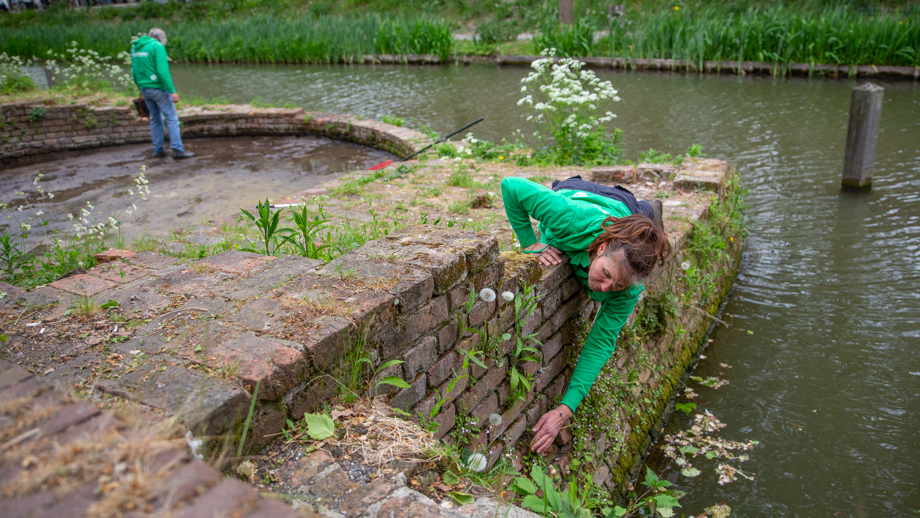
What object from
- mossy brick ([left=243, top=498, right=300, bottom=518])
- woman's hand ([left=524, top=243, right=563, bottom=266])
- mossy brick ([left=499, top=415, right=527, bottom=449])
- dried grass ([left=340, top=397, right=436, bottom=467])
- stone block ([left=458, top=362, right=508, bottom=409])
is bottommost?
mossy brick ([left=499, top=415, right=527, bottom=449])

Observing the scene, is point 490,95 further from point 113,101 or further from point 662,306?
point 662,306

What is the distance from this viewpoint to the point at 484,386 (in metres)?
2.82

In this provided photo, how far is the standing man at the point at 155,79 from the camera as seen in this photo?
763cm

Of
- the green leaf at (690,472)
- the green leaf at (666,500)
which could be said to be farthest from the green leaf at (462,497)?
the green leaf at (690,472)

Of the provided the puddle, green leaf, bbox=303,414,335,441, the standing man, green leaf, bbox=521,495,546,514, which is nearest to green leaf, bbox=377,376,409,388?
green leaf, bbox=303,414,335,441

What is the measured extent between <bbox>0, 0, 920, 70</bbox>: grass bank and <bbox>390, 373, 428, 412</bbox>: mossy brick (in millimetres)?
12153

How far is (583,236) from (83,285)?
7.88ft

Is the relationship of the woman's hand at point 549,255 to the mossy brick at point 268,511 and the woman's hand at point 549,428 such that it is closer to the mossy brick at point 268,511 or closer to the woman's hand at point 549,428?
the woman's hand at point 549,428

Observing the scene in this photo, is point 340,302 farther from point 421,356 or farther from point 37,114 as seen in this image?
point 37,114

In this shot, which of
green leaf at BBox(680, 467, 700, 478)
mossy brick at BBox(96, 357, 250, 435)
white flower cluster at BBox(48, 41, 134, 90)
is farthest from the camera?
white flower cluster at BBox(48, 41, 134, 90)

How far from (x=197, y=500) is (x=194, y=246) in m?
3.63

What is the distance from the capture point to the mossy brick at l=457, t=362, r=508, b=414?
2707 mm

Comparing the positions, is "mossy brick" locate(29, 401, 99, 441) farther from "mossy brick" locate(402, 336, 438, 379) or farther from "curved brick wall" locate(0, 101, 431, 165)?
"curved brick wall" locate(0, 101, 431, 165)

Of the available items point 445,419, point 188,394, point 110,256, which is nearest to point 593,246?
point 445,419
